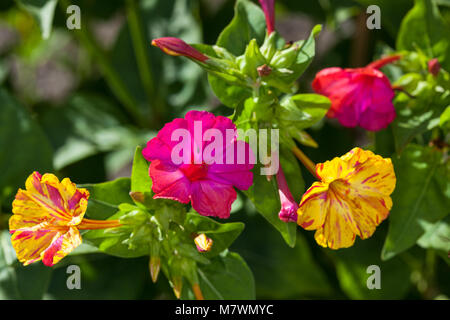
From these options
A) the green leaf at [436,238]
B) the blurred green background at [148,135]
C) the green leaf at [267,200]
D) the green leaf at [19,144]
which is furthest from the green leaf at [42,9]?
the green leaf at [436,238]

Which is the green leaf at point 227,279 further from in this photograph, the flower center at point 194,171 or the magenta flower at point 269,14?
the magenta flower at point 269,14

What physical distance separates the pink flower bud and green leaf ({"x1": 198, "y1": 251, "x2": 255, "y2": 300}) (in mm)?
541

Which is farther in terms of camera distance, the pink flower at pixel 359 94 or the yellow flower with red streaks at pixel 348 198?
the pink flower at pixel 359 94

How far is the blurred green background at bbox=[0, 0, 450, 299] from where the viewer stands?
1.38 metres

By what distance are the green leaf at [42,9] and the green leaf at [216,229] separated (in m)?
0.54

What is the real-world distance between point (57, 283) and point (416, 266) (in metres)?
0.95

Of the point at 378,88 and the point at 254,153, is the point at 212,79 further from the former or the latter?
the point at 378,88

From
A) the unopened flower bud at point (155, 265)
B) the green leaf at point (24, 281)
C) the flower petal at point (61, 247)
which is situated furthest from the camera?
the green leaf at point (24, 281)

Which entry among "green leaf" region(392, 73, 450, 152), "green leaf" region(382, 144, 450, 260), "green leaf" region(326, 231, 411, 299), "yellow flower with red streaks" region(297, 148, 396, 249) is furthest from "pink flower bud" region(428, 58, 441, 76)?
"green leaf" region(326, 231, 411, 299)

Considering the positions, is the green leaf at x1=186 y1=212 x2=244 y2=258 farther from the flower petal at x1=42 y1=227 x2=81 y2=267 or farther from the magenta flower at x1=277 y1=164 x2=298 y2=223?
the flower petal at x1=42 y1=227 x2=81 y2=267

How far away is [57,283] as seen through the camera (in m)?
1.46

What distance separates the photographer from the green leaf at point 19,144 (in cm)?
137

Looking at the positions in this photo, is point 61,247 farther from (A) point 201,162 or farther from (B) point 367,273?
(B) point 367,273
